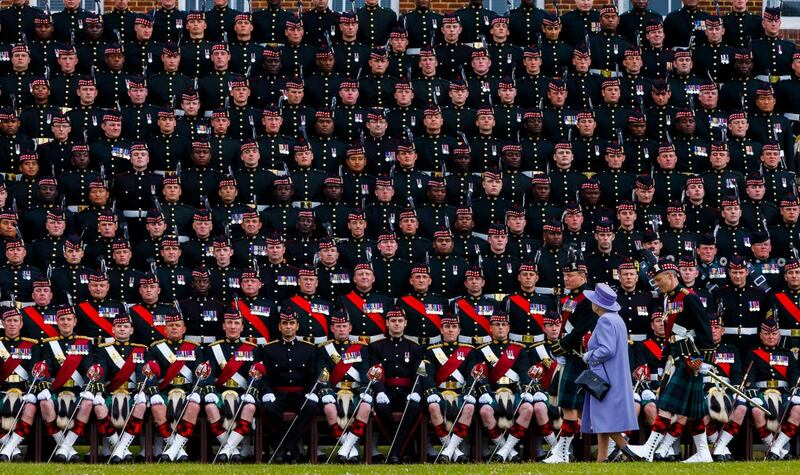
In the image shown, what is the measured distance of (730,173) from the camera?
21.0 m

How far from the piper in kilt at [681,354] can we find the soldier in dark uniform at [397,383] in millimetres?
2326

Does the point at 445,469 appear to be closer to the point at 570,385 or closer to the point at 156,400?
the point at 570,385

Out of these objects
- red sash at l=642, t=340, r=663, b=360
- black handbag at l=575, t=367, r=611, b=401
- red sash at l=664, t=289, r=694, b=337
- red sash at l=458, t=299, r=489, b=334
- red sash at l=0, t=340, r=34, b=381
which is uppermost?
red sash at l=664, t=289, r=694, b=337

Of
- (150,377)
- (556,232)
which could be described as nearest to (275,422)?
(150,377)

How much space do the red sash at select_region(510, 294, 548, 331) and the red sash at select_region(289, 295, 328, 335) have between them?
1942mm

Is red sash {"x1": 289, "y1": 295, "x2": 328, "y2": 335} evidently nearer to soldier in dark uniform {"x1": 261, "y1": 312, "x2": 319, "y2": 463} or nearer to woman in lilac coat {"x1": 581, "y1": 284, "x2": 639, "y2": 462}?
soldier in dark uniform {"x1": 261, "y1": 312, "x2": 319, "y2": 463}

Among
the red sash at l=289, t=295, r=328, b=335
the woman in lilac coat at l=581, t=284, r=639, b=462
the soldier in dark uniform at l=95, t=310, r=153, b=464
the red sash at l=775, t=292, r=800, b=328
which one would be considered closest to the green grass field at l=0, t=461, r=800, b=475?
the woman in lilac coat at l=581, t=284, r=639, b=462

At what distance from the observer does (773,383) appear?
18391 millimetres

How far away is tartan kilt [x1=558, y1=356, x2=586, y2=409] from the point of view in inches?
645

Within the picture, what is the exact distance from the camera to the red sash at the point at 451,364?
1850 cm

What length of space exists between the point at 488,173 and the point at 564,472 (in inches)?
239

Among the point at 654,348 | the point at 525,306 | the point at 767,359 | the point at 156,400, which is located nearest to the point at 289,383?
the point at 156,400

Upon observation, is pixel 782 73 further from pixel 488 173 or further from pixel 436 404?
pixel 436 404

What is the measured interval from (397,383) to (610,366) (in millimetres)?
3423
